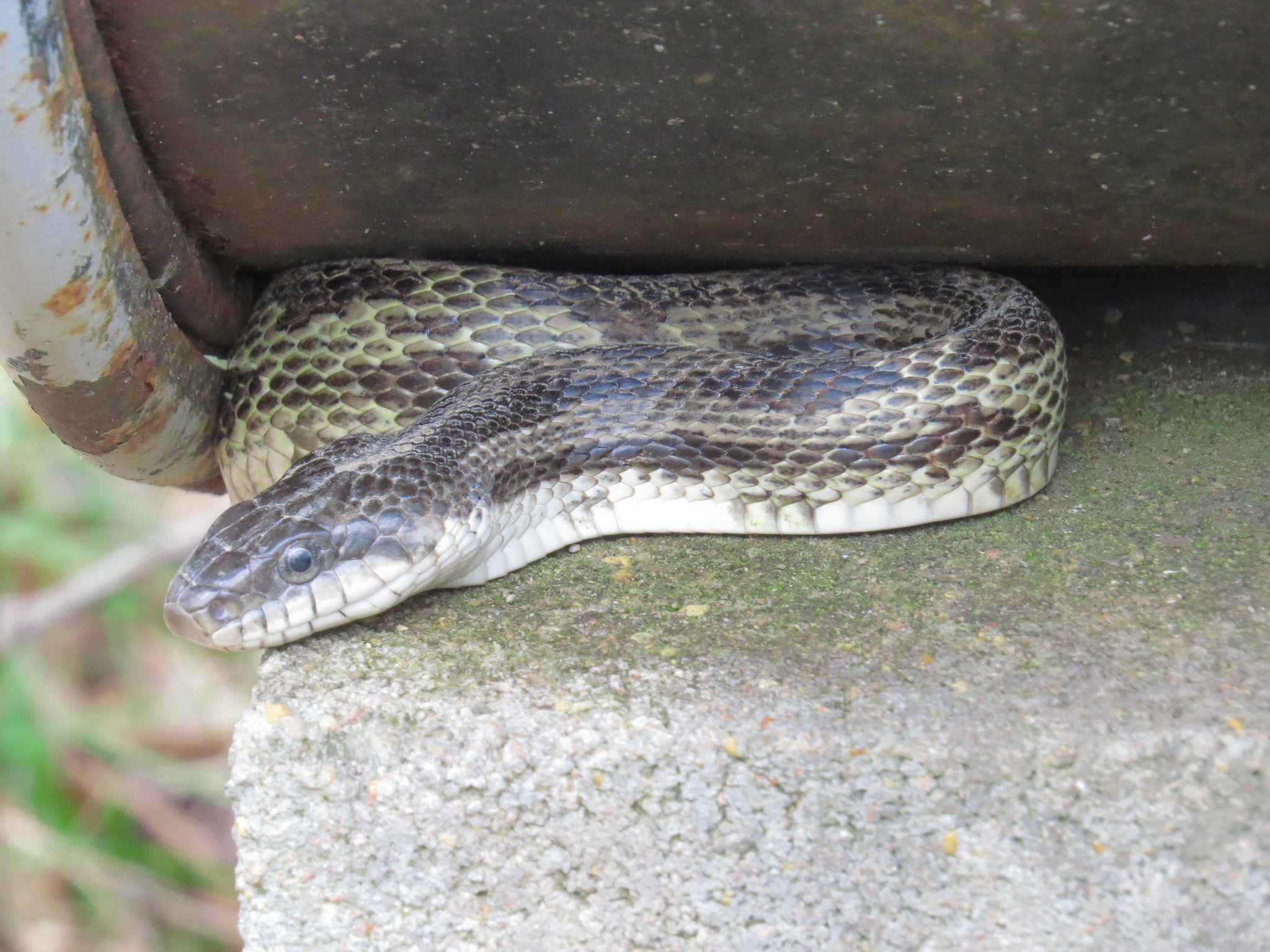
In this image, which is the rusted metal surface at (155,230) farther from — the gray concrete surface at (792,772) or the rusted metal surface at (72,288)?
the gray concrete surface at (792,772)

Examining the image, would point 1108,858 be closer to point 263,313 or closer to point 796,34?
point 796,34

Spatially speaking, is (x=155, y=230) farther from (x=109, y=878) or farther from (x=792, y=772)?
(x=109, y=878)

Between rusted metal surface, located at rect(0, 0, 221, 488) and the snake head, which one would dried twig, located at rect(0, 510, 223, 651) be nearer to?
rusted metal surface, located at rect(0, 0, 221, 488)

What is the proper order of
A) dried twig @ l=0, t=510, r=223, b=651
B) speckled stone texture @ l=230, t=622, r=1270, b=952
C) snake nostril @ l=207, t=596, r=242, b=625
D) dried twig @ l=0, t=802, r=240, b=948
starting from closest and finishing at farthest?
1. speckled stone texture @ l=230, t=622, r=1270, b=952
2. snake nostril @ l=207, t=596, r=242, b=625
3. dried twig @ l=0, t=802, r=240, b=948
4. dried twig @ l=0, t=510, r=223, b=651

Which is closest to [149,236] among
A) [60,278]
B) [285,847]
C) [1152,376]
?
[60,278]

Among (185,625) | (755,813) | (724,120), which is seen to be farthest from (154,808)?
(724,120)

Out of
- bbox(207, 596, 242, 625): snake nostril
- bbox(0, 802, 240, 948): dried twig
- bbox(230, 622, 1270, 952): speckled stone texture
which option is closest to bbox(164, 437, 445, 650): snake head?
bbox(207, 596, 242, 625): snake nostril
